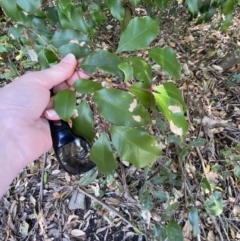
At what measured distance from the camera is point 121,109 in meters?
0.65

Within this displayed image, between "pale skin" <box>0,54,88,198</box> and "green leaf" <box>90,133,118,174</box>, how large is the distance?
0.19 m

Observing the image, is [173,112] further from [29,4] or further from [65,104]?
[29,4]

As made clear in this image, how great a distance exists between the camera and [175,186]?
1.51 metres

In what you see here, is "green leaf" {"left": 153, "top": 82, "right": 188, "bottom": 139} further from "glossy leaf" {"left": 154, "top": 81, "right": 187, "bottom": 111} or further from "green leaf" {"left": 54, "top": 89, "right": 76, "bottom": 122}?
"green leaf" {"left": 54, "top": 89, "right": 76, "bottom": 122}

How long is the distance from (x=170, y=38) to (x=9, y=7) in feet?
4.69

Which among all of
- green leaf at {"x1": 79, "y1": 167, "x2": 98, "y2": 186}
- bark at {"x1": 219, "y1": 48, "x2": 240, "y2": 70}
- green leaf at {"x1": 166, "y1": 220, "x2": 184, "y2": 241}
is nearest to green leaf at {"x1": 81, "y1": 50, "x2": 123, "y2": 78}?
green leaf at {"x1": 166, "y1": 220, "x2": 184, "y2": 241}

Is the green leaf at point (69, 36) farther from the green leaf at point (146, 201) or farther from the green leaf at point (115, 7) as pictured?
the green leaf at point (146, 201)

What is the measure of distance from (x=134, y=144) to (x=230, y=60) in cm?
134

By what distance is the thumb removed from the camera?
2.60ft

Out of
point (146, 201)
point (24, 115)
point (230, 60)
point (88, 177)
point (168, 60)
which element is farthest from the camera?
point (230, 60)

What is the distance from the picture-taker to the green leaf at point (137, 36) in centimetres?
77

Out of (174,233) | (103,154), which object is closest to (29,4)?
(103,154)

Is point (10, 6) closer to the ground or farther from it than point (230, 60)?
farther from it

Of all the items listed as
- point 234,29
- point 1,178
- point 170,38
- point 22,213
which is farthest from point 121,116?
point 234,29
